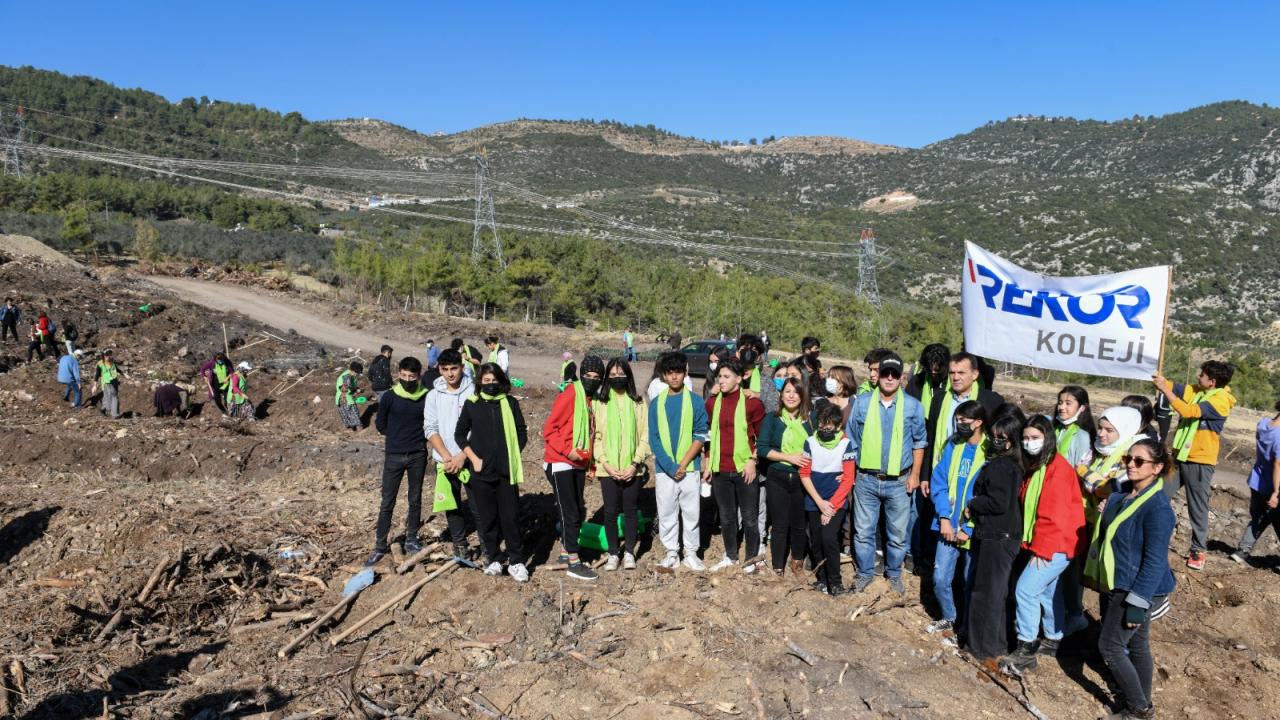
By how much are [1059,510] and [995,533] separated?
0.38 m

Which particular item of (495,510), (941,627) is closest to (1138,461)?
(941,627)

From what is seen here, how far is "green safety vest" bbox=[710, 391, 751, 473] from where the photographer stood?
5868mm

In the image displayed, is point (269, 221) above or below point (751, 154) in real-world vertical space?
below

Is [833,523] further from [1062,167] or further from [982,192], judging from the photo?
[1062,167]

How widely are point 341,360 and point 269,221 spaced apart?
50595mm

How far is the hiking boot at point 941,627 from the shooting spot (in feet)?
16.9

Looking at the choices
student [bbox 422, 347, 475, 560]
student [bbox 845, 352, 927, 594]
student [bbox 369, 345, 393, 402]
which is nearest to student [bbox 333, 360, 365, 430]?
student [bbox 369, 345, 393, 402]

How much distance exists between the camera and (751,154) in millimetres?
125000

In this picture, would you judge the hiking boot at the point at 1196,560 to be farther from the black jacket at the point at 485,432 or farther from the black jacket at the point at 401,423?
the black jacket at the point at 401,423

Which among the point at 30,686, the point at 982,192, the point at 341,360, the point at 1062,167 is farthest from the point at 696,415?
the point at 1062,167

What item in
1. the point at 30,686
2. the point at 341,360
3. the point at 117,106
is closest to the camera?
the point at 30,686

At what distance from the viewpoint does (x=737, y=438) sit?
5898 mm

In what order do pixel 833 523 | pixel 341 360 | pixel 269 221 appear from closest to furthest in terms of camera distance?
pixel 833 523 → pixel 341 360 → pixel 269 221

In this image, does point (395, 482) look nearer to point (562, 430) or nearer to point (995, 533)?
point (562, 430)
